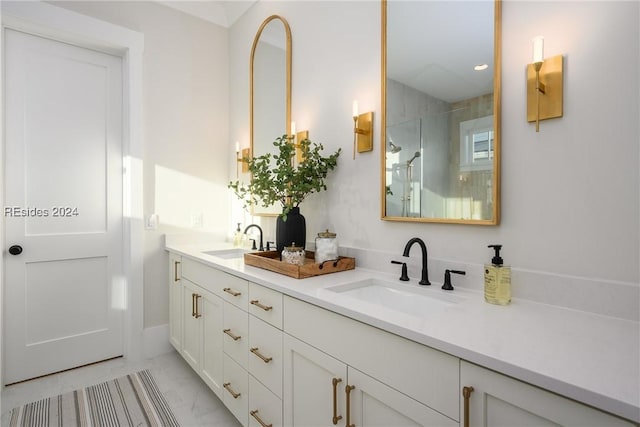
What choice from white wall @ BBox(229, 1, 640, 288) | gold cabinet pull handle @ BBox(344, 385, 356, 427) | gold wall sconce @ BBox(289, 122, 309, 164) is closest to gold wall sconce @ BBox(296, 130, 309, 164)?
gold wall sconce @ BBox(289, 122, 309, 164)

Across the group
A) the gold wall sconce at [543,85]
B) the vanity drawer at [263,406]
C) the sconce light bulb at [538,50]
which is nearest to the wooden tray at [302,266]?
the vanity drawer at [263,406]

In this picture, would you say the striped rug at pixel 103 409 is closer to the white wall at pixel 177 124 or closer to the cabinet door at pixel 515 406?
the white wall at pixel 177 124

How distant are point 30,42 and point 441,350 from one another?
2965 mm

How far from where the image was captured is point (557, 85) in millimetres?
1102

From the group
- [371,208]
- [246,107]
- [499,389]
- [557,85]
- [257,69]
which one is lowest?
[499,389]

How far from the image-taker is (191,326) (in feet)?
7.29

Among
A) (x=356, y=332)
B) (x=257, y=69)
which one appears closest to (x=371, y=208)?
(x=356, y=332)

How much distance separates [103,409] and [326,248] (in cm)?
158

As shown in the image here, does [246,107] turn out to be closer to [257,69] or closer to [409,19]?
[257,69]

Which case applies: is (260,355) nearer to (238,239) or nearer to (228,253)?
(228,253)

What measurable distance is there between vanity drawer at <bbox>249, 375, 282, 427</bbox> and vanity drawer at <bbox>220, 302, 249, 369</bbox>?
0.12 metres

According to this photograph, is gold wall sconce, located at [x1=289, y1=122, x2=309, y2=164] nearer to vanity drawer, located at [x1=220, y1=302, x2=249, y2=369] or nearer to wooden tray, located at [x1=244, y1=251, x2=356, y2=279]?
wooden tray, located at [x1=244, y1=251, x2=356, y2=279]

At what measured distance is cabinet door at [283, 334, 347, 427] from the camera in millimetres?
1124

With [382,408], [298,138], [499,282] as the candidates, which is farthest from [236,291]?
[499,282]
